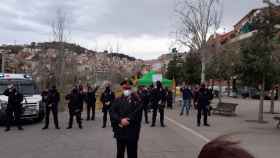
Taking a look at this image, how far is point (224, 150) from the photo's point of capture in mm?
1479

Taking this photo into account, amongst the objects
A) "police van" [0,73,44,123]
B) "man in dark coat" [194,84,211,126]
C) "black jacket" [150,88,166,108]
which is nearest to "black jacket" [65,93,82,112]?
"police van" [0,73,44,123]

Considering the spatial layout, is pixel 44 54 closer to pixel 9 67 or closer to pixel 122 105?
pixel 9 67

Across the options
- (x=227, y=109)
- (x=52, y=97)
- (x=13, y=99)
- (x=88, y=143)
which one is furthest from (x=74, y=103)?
(x=227, y=109)

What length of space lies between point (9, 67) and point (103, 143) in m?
51.5

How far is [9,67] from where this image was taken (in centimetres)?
6006

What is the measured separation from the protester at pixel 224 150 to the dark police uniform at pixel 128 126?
5.95m

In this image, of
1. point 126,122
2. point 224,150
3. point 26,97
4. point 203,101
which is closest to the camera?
point 224,150

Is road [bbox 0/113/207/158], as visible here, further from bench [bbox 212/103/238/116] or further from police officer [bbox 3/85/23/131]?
bench [bbox 212/103/238/116]

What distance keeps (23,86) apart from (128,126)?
1235 cm

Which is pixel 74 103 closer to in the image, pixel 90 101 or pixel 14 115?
pixel 14 115

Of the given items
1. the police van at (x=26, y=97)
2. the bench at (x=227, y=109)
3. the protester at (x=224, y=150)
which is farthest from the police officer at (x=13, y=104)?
the protester at (x=224, y=150)

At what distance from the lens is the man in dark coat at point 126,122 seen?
7.47 metres

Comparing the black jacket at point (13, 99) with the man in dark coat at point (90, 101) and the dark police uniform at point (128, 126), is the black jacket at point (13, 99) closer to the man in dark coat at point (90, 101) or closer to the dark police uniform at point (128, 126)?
the man in dark coat at point (90, 101)

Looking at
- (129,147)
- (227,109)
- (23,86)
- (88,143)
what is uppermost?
(23,86)
